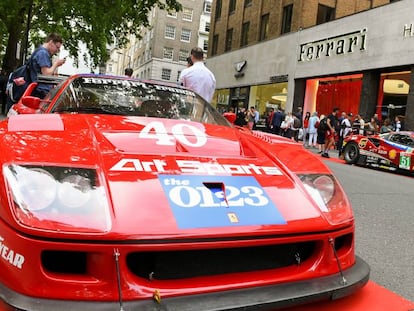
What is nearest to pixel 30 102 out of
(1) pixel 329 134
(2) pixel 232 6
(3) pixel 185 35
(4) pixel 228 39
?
(1) pixel 329 134

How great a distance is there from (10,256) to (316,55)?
22.6m

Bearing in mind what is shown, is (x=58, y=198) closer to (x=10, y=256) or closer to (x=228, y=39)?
(x=10, y=256)

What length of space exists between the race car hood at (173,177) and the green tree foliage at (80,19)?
16554mm

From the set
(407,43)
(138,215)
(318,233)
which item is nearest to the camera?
(138,215)

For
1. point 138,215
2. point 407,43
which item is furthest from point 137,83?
point 407,43

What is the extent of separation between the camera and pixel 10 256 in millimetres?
1639

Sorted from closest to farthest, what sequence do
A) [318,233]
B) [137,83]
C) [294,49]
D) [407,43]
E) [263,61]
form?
[318,233]
[137,83]
[407,43]
[294,49]
[263,61]

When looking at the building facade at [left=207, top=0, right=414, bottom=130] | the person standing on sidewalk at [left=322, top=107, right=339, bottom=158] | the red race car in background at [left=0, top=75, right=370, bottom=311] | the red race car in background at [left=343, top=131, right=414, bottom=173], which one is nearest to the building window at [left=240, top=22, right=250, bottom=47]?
the building facade at [left=207, top=0, right=414, bottom=130]

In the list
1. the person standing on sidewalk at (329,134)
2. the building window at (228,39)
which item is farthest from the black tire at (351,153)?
the building window at (228,39)

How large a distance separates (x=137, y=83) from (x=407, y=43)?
16.7m

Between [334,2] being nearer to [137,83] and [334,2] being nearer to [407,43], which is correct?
[407,43]

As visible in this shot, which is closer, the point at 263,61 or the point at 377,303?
the point at 377,303

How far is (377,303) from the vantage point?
2125 mm

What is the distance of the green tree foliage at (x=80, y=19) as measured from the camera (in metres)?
18.1
